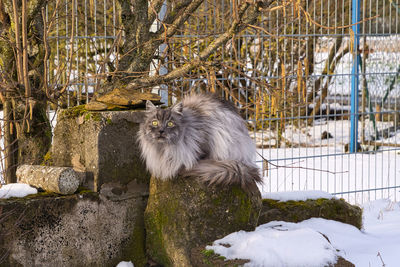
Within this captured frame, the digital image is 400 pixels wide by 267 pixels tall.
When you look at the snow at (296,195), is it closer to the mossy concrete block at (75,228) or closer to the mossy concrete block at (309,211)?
the mossy concrete block at (309,211)

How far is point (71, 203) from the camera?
327 cm

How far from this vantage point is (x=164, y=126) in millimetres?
3172

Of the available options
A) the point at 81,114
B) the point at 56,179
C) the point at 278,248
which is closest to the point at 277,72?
the point at 81,114

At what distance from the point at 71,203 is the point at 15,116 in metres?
1.03

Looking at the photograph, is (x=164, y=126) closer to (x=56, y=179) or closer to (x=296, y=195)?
(x=56, y=179)

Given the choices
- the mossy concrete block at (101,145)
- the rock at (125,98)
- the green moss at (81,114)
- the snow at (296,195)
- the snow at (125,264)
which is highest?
the rock at (125,98)

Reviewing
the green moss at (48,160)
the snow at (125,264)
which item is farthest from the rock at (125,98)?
the snow at (125,264)

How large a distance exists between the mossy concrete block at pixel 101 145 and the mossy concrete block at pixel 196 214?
287 millimetres

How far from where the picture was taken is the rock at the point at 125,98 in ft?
11.5

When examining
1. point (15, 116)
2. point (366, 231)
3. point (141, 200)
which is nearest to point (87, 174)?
point (141, 200)

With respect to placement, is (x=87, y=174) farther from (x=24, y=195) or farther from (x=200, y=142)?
(x=200, y=142)

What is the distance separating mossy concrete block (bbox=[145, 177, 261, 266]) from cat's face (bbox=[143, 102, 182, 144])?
277 millimetres

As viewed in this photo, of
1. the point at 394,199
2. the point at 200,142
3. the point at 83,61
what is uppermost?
the point at 83,61

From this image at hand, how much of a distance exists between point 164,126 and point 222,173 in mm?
442
